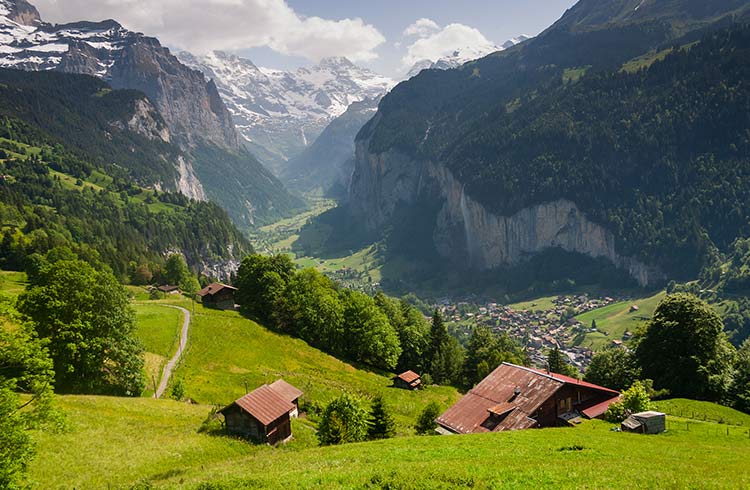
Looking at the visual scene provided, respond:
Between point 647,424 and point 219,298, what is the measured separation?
75.3m

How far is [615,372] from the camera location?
67.4 meters

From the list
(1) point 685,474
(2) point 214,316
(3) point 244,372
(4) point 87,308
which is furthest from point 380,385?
(1) point 685,474

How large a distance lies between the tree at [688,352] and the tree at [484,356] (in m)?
25.8

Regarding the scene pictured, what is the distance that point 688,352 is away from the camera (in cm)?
5784

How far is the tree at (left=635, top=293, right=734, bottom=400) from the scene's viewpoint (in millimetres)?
54531

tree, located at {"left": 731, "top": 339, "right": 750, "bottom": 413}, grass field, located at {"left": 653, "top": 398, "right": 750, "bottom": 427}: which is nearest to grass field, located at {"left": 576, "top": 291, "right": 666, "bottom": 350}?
tree, located at {"left": 731, "top": 339, "right": 750, "bottom": 413}

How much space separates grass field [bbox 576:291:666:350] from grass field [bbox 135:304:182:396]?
130m

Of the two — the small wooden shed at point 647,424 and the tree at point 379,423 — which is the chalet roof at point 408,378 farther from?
the small wooden shed at point 647,424

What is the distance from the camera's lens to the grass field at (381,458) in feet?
65.0

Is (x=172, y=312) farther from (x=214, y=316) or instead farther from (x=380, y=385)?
(x=380, y=385)

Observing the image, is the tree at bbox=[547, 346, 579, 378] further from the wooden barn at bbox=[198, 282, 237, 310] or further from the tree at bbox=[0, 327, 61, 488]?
the tree at bbox=[0, 327, 61, 488]

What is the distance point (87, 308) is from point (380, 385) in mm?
41400

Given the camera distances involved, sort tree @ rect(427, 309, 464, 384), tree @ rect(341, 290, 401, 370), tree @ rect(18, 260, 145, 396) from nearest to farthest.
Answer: tree @ rect(18, 260, 145, 396) → tree @ rect(341, 290, 401, 370) → tree @ rect(427, 309, 464, 384)

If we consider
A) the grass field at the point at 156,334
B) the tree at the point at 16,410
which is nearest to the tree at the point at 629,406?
the tree at the point at 16,410
